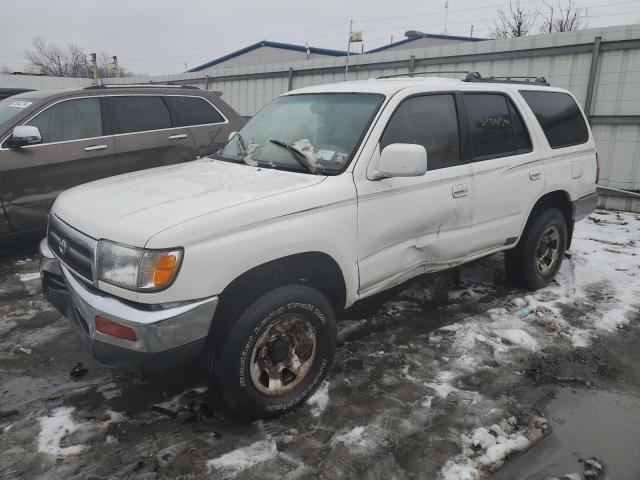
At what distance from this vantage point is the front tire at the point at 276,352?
2566 mm

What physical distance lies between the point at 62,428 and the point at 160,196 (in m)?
1.39

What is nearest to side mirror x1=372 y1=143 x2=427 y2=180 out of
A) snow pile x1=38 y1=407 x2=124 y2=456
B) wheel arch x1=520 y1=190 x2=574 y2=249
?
wheel arch x1=520 y1=190 x2=574 y2=249

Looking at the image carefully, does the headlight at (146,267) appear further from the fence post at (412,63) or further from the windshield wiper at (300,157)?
the fence post at (412,63)

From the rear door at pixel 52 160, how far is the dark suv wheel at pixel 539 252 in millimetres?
4601

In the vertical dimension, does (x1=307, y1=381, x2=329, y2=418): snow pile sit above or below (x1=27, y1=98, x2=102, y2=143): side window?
below

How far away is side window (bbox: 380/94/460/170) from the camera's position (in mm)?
3324

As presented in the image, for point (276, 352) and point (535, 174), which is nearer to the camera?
point (276, 352)

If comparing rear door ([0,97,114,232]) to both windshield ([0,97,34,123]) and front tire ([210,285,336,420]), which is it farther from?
front tire ([210,285,336,420])

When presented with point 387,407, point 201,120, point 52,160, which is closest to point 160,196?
point 387,407

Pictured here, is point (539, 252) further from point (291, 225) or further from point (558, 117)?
point (291, 225)

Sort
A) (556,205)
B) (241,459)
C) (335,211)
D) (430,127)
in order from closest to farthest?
(241,459), (335,211), (430,127), (556,205)

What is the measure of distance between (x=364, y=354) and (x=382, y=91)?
1.89 metres

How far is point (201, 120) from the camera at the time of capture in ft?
21.2

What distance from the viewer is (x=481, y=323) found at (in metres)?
4.07
